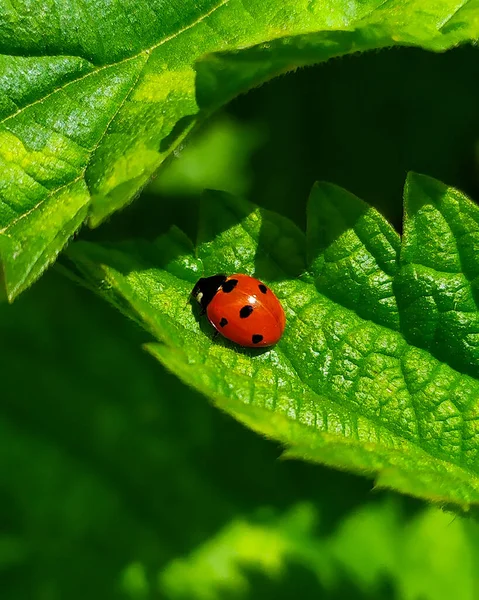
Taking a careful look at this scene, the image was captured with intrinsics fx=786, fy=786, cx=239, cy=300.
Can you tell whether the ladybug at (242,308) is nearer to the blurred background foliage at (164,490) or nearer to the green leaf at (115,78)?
the green leaf at (115,78)

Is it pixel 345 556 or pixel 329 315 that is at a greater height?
pixel 329 315

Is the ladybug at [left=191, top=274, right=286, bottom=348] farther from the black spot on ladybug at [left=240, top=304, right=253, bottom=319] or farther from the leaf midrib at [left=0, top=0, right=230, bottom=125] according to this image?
the leaf midrib at [left=0, top=0, right=230, bottom=125]

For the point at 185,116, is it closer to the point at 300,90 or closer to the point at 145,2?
the point at 145,2

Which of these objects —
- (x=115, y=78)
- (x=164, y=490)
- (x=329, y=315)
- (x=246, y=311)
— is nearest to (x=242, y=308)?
(x=246, y=311)

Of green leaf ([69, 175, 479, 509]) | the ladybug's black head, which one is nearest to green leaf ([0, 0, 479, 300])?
green leaf ([69, 175, 479, 509])

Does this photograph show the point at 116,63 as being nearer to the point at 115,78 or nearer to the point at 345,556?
the point at 115,78

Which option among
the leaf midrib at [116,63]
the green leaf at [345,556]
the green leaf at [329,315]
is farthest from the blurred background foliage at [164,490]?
the green leaf at [329,315]
